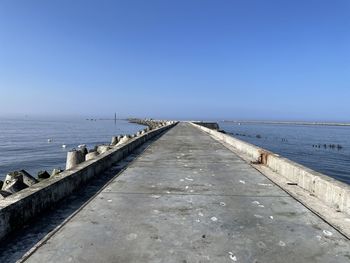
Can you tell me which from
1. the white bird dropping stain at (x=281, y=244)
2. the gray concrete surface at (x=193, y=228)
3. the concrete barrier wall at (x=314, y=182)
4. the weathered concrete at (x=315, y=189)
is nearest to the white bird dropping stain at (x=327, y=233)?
the gray concrete surface at (x=193, y=228)

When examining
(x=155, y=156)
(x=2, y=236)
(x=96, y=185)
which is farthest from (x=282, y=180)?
(x=2, y=236)

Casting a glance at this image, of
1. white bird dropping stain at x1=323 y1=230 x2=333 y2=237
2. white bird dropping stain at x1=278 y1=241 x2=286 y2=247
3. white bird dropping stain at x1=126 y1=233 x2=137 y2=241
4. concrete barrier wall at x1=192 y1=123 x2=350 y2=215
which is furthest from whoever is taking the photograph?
concrete barrier wall at x1=192 y1=123 x2=350 y2=215

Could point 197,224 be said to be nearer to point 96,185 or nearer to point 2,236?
point 2,236

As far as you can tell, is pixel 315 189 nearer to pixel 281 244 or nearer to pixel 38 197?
pixel 281 244

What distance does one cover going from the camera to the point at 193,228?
528cm

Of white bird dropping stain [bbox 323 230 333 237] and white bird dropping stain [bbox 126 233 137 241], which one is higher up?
white bird dropping stain [bbox 323 230 333 237]

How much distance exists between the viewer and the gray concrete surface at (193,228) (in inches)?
170

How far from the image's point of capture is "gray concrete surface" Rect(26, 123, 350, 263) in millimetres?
4324

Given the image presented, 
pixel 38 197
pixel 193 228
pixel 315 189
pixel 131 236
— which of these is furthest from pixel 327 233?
pixel 38 197

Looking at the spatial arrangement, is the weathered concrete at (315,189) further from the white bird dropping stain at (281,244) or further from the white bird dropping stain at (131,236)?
the white bird dropping stain at (131,236)

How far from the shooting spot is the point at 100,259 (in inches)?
163

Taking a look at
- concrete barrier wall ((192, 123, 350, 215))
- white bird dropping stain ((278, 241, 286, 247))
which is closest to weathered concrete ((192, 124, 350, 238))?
concrete barrier wall ((192, 123, 350, 215))

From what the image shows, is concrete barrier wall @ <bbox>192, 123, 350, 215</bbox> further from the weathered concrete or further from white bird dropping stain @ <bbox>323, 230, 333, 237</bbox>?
white bird dropping stain @ <bbox>323, 230, 333, 237</bbox>

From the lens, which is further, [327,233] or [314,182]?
[314,182]
